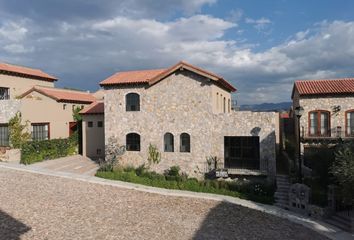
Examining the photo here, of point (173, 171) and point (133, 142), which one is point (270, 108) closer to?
point (133, 142)

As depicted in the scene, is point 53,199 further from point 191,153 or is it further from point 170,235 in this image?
point 191,153

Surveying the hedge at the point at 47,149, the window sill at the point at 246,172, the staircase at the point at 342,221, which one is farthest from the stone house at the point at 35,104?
the staircase at the point at 342,221

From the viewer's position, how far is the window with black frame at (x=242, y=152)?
22.9 meters

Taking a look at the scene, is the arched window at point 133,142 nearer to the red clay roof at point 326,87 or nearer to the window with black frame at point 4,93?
the red clay roof at point 326,87

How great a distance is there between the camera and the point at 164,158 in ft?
82.0

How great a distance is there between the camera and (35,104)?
29.2m

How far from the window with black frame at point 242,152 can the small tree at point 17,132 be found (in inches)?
696

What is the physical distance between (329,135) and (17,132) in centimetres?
2633

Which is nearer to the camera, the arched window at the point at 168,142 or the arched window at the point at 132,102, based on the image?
the arched window at the point at 168,142

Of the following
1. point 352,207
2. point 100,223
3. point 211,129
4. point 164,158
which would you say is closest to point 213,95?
point 211,129

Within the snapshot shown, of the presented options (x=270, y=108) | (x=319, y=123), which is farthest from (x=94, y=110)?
(x=270, y=108)

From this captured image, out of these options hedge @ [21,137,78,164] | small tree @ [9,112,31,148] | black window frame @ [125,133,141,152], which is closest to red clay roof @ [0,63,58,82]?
small tree @ [9,112,31,148]

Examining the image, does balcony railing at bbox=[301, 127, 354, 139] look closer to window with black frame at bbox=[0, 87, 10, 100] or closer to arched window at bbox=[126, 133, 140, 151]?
arched window at bbox=[126, 133, 140, 151]

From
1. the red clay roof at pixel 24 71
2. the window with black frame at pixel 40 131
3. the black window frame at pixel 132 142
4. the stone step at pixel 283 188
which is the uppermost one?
the red clay roof at pixel 24 71
